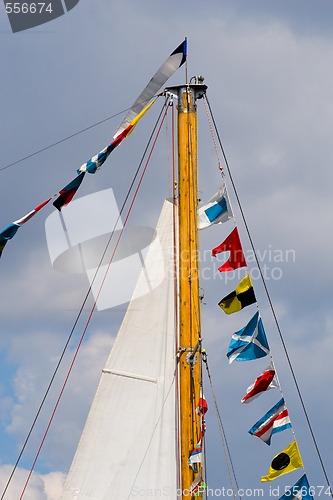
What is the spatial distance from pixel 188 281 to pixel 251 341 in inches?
85.7

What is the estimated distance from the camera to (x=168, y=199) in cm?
2645

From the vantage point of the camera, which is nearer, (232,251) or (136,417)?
(136,417)

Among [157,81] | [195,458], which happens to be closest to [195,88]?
[157,81]

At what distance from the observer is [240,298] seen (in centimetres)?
2412

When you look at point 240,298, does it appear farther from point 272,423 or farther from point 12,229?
point 12,229

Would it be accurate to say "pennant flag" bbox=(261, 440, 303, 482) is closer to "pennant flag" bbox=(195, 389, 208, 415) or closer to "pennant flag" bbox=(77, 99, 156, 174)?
"pennant flag" bbox=(195, 389, 208, 415)

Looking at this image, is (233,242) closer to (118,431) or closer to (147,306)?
(147,306)

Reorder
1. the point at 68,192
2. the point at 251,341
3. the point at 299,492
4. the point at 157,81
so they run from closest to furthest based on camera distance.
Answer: the point at 299,492 < the point at 251,341 < the point at 68,192 < the point at 157,81

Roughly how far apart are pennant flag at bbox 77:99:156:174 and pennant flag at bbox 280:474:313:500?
964cm

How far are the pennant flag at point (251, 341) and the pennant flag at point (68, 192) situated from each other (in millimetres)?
5965

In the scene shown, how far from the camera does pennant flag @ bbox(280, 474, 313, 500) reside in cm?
2234

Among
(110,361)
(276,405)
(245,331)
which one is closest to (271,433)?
(276,405)

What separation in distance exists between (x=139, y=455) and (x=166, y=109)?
9211 millimetres

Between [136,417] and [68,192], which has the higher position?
[68,192]
